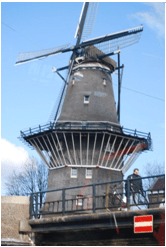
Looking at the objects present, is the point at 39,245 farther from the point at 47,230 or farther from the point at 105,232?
the point at 105,232

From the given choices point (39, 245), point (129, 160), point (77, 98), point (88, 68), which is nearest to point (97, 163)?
point (129, 160)

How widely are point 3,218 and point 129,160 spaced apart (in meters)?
16.7

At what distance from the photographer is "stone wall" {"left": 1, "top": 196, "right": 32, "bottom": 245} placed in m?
12.0

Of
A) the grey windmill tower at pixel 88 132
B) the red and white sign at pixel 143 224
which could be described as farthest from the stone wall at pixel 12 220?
the grey windmill tower at pixel 88 132

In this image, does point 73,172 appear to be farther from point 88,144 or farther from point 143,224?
point 143,224

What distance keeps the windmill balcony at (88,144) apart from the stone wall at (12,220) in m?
13.8

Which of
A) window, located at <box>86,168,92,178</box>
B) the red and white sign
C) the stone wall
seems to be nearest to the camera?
the red and white sign

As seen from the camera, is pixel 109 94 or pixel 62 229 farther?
pixel 109 94

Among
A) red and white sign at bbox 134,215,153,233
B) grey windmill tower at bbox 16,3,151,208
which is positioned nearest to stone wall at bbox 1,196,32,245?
red and white sign at bbox 134,215,153,233

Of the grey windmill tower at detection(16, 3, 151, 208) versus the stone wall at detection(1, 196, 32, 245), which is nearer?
the stone wall at detection(1, 196, 32, 245)

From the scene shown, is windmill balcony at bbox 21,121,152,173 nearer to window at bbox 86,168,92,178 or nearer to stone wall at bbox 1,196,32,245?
window at bbox 86,168,92,178

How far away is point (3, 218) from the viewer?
12.1 meters

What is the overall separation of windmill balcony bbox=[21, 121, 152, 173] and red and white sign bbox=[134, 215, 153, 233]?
16.2m

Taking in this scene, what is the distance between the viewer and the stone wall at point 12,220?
39.5 feet
